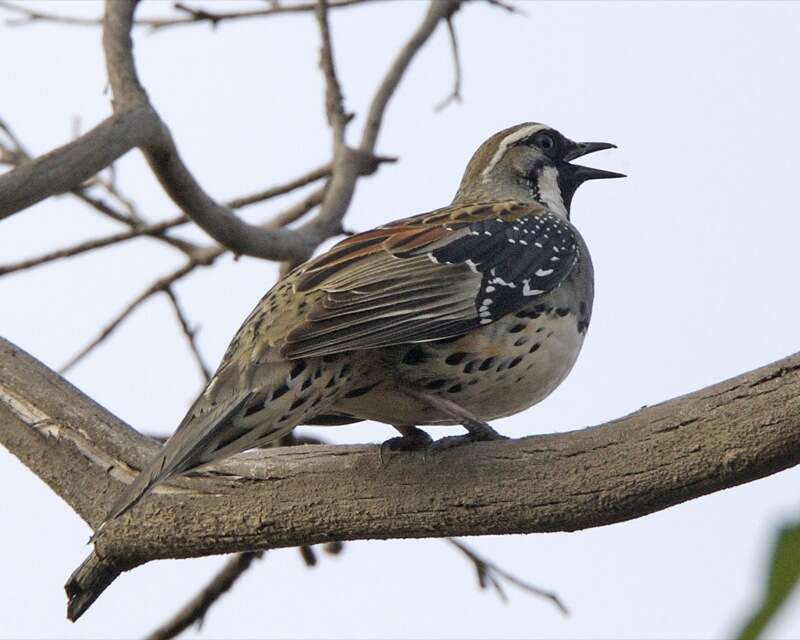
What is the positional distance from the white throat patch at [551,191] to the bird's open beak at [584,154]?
0.47ft

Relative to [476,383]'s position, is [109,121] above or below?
above

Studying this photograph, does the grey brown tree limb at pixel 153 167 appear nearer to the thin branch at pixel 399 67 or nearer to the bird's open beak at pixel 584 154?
the thin branch at pixel 399 67

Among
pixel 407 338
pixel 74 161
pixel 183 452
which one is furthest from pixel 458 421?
pixel 74 161

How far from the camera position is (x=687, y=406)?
352cm

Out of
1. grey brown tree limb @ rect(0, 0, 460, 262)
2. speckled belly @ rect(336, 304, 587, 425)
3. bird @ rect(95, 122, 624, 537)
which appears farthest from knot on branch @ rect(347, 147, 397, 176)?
speckled belly @ rect(336, 304, 587, 425)

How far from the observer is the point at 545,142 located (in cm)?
677

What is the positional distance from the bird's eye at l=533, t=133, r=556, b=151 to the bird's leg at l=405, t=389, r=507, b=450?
2.59 m

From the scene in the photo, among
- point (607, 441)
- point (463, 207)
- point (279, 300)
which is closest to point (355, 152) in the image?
point (463, 207)

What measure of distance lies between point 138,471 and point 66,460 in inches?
13.3

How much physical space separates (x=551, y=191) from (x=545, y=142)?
1.05 ft

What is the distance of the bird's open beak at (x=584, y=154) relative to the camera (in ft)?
22.2

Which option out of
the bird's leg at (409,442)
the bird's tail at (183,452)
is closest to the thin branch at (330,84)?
the bird's leg at (409,442)

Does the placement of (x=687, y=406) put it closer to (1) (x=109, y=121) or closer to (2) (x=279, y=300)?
(2) (x=279, y=300)

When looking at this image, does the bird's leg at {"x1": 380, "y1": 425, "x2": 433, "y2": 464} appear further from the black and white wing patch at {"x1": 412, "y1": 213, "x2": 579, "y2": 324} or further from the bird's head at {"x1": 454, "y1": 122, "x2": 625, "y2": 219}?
the bird's head at {"x1": 454, "y1": 122, "x2": 625, "y2": 219}
